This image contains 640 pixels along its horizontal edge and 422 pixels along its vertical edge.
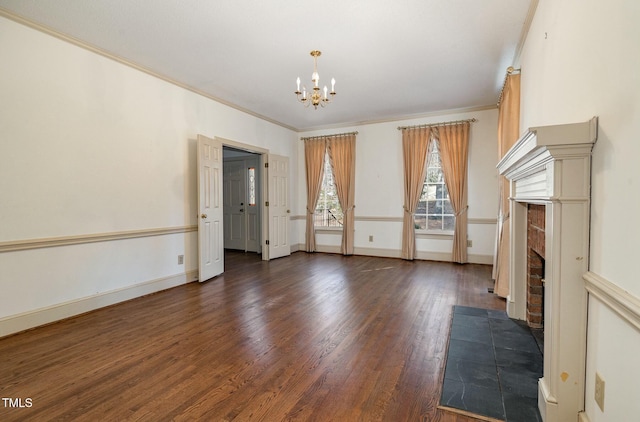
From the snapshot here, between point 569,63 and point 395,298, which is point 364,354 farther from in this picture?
point 569,63

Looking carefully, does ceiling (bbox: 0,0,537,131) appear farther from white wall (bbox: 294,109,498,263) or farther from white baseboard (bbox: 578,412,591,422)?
white baseboard (bbox: 578,412,591,422)

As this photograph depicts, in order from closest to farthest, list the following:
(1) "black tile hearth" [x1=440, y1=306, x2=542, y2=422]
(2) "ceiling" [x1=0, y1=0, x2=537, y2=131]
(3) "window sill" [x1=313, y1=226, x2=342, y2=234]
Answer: (1) "black tile hearth" [x1=440, y1=306, x2=542, y2=422] → (2) "ceiling" [x1=0, y1=0, x2=537, y2=131] → (3) "window sill" [x1=313, y1=226, x2=342, y2=234]

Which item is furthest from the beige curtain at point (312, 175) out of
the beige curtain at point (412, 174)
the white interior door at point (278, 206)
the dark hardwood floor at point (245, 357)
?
the dark hardwood floor at point (245, 357)

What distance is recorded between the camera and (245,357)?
2.28 meters

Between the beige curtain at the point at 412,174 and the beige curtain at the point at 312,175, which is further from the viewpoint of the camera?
the beige curtain at the point at 312,175

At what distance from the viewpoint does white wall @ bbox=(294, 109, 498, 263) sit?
17.9ft

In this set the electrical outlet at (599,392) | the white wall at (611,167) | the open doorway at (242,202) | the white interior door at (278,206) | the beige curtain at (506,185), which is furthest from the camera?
the open doorway at (242,202)

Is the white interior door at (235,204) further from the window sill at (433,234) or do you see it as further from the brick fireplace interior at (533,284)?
the brick fireplace interior at (533,284)

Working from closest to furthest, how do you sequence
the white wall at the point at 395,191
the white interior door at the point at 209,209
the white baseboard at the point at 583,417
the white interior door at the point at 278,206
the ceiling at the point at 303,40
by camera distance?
the white baseboard at the point at 583,417 → the ceiling at the point at 303,40 → the white interior door at the point at 209,209 → the white wall at the point at 395,191 → the white interior door at the point at 278,206

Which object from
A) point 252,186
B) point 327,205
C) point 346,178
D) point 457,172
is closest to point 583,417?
point 457,172

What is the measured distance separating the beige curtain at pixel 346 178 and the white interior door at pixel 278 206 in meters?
1.11

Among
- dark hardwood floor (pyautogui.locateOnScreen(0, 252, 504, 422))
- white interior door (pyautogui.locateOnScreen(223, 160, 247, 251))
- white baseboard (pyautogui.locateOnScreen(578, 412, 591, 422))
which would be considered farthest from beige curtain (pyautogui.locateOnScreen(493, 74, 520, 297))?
white interior door (pyautogui.locateOnScreen(223, 160, 247, 251))

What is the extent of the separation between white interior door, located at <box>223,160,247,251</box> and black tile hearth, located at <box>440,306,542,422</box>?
5.49 m

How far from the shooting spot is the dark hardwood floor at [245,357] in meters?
1.72
